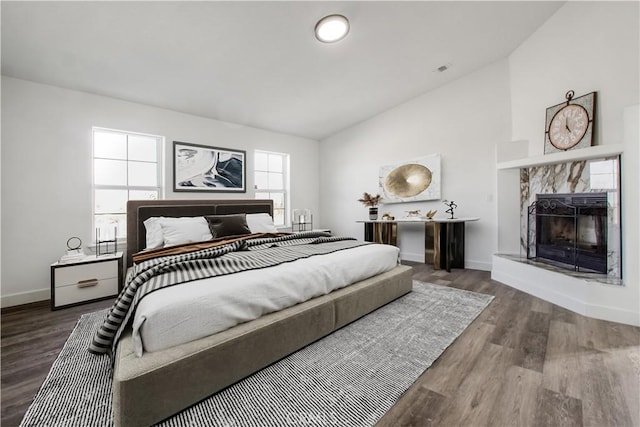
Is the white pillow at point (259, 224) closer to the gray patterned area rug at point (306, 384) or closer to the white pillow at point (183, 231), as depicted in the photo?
the white pillow at point (183, 231)

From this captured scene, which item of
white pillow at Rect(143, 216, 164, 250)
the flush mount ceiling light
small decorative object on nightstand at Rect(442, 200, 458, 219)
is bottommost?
white pillow at Rect(143, 216, 164, 250)

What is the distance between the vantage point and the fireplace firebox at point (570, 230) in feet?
8.16

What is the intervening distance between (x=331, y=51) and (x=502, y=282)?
360 centimetres

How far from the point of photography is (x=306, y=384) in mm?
1393

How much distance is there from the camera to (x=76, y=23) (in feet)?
7.11

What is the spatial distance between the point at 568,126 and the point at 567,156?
16.0 inches

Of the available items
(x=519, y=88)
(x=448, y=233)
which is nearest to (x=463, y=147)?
(x=519, y=88)

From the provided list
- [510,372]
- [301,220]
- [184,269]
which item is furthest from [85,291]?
[510,372]

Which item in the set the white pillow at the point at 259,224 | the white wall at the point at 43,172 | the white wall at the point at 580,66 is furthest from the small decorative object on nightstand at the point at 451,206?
the white wall at the point at 43,172

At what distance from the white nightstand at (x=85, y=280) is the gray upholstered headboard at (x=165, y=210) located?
24cm

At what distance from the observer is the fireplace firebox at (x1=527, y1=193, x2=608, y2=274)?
8.16ft

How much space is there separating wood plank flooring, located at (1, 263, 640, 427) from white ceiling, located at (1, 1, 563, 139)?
2591 mm

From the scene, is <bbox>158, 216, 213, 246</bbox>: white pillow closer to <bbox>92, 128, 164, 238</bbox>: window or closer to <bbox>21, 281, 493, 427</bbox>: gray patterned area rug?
<bbox>92, 128, 164, 238</bbox>: window

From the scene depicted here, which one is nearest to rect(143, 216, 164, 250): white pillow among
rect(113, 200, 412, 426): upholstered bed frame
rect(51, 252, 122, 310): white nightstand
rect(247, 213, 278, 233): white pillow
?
rect(51, 252, 122, 310): white nightstand
